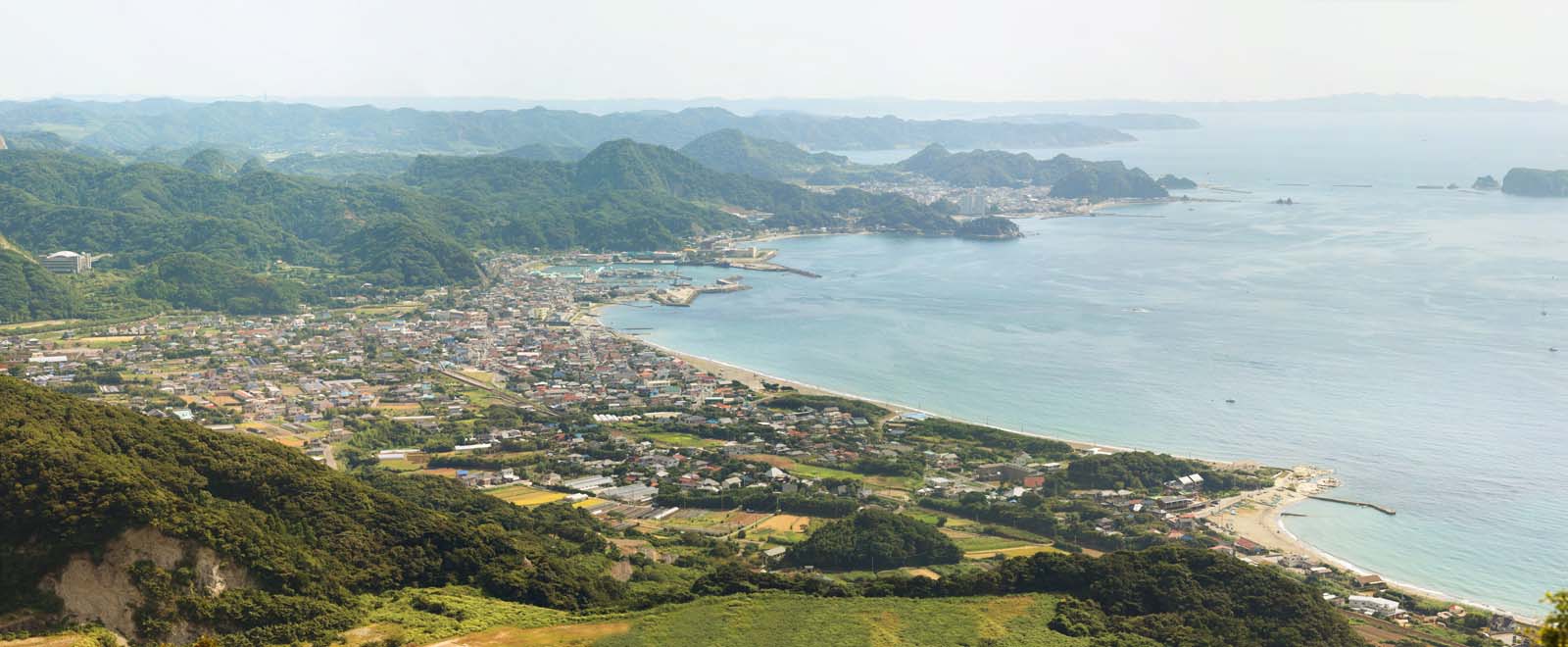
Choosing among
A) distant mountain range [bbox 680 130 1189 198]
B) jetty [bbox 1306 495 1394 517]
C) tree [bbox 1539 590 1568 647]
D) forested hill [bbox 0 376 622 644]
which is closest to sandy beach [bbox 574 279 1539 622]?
jetty [bbox 1306 495 1394 517]

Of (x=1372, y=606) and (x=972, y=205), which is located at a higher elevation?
(x=972, y=205)

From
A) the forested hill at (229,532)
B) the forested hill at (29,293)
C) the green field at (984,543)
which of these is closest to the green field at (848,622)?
the forested hill at (229,532)

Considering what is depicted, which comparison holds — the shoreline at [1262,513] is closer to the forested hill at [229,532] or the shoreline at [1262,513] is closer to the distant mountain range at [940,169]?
the forested hill at [229,532]

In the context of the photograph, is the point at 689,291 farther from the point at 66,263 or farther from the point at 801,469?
the point at 801,469

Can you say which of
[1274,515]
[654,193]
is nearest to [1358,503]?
[1274,515]

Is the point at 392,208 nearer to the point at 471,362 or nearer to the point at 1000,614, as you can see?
the point at 471,362

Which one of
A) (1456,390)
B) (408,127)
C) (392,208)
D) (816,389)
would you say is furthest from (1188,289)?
(408,127)

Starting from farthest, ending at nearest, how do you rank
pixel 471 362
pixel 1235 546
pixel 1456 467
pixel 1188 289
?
pixel 1188 289 → pixel 471 362 → pixel 1456 467 → pixel 1235 546
